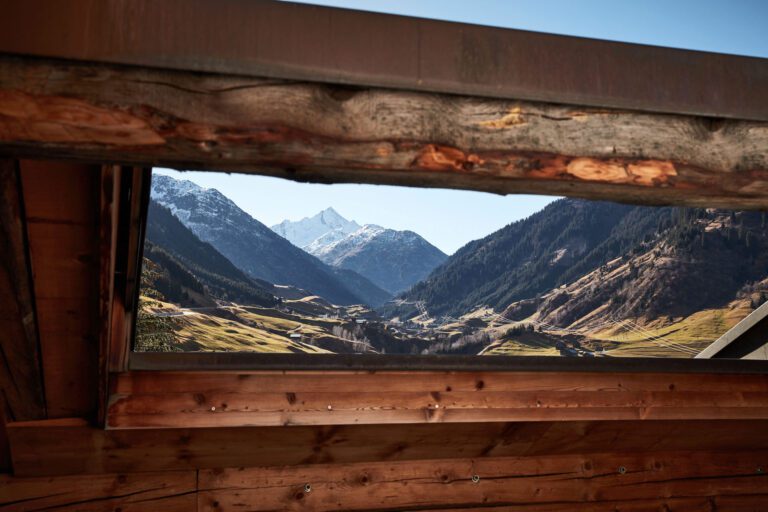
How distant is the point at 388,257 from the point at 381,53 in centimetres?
6491

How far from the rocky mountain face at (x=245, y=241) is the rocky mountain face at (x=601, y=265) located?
9.34 meters

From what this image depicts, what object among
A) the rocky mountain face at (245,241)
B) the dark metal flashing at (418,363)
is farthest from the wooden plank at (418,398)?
the rocky mountain face at (245,241)

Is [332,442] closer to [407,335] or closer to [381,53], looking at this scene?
[381,53]

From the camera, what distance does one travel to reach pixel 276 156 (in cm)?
129

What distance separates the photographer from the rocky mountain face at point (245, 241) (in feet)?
133

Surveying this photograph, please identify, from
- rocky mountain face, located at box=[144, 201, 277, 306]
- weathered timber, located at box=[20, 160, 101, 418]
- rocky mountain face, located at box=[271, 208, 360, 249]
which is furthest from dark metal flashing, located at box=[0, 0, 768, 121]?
rocky mountain face, located at box=[271, 208, 360, 249]

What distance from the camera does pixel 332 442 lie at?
3.49 meters

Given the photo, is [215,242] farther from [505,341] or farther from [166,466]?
[166,466]

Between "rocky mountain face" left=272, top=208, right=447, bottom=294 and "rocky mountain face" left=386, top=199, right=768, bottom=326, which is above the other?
"rocky mountain face" left=272, top=208, right=447, bottom=294

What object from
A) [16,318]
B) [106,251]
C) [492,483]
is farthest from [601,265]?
[106,251]

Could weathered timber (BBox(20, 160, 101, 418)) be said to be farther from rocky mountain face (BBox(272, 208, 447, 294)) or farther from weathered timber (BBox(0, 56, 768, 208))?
rocky mountain face (BBox(272, 208, 447, 294))

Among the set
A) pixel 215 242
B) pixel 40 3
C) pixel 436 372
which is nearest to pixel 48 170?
pixel 40 3

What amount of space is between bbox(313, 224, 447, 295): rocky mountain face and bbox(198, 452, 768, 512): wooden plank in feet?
174

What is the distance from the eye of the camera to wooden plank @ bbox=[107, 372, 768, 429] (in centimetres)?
300
